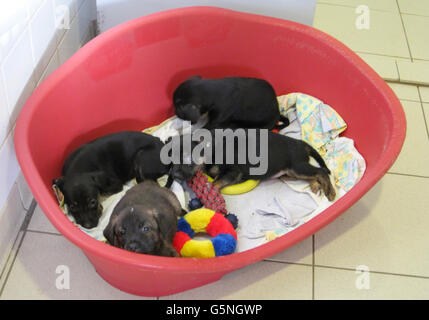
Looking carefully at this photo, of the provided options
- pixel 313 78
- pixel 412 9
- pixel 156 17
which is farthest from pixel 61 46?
pixel 412 9

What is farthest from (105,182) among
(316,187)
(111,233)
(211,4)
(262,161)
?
(211,4)

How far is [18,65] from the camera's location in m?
1.87

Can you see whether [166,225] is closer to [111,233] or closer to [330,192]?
[111,233]

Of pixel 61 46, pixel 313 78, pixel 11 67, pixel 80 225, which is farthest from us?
pixel 313 78

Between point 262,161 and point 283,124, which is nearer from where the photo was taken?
point 262,161

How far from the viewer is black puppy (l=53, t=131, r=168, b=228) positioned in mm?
1957

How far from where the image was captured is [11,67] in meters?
1.80

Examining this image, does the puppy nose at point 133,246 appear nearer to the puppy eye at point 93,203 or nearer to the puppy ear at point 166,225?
the puppy ear at point 166,225

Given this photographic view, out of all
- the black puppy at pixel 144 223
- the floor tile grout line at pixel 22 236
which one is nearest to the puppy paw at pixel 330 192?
the black puppy at pixel 144 223

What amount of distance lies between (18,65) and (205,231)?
0.98 m

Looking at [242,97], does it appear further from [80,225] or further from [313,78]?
[80,225]

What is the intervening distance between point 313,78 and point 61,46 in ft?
4.14

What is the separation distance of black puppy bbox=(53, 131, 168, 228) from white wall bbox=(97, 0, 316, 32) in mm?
746

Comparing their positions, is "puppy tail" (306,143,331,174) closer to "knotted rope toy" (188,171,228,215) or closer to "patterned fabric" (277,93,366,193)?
"patterned fabric" (277,93,366,193)
